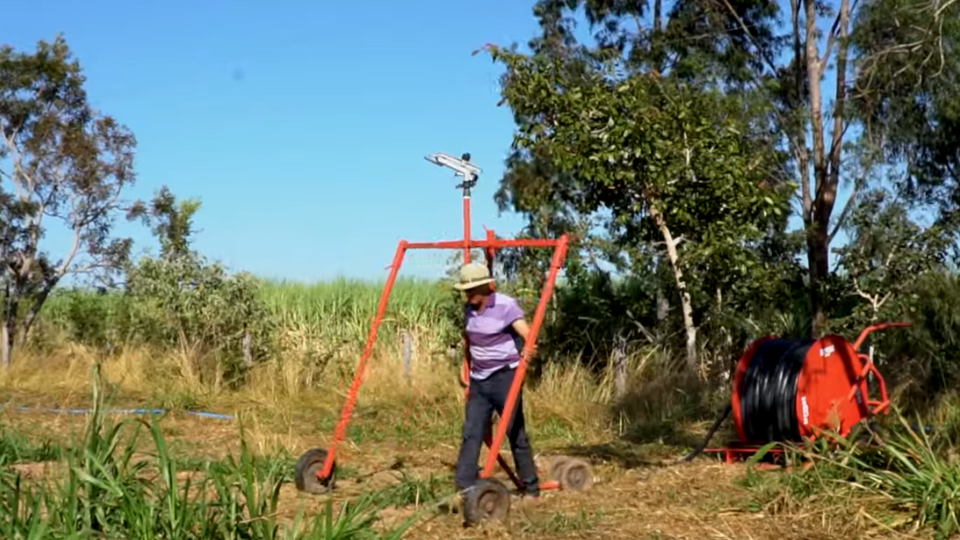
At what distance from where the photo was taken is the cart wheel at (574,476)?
936 cm

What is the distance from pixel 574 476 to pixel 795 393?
2006 mm

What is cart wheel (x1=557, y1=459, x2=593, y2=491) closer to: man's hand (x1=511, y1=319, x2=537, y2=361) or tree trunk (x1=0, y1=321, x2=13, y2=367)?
man's hand (x1=511, y1=319, x2=537, y2=361)

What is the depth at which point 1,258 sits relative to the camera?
18.3 metres

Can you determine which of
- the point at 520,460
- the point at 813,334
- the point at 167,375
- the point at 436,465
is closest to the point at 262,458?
the point at 436,465

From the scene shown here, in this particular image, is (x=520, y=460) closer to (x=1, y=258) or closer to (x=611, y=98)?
(x=611, y=98)

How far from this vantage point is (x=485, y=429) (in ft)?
28.1

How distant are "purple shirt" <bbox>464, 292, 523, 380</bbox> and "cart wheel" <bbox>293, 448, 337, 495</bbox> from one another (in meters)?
1.34

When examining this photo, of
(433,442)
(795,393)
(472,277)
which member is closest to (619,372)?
(433,442)

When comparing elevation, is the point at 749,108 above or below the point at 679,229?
above

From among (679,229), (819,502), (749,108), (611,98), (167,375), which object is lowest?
(819,502)

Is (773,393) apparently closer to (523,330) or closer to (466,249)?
(523,330)

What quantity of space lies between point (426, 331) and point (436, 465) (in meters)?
7.81

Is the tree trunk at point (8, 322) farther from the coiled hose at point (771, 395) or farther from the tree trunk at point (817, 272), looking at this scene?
the coiled hose at point (771, 395)

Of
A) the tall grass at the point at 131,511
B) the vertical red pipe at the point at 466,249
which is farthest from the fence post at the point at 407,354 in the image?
the tall grass at the point at 131,511
